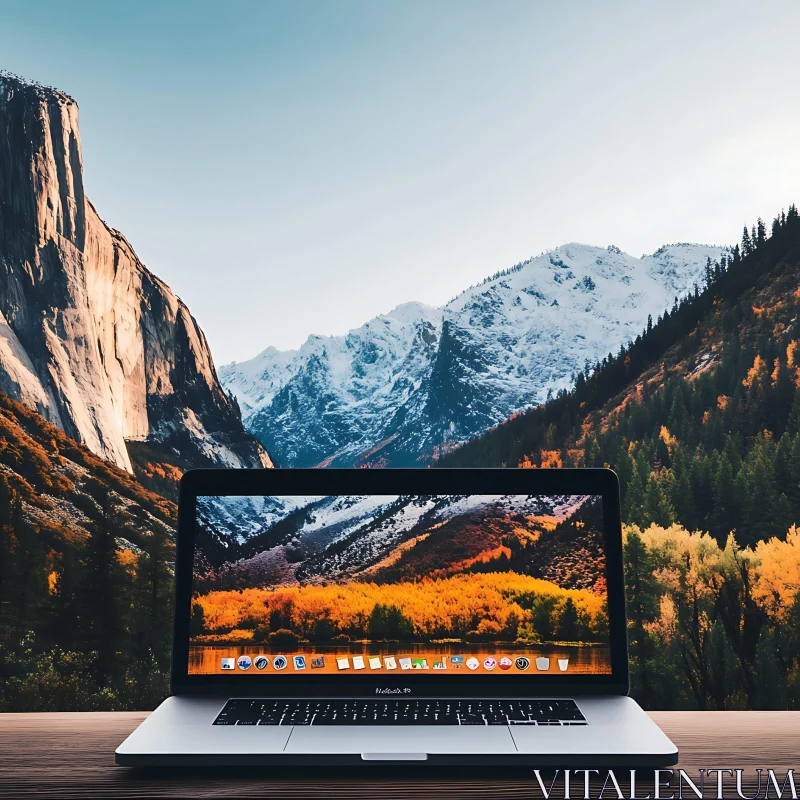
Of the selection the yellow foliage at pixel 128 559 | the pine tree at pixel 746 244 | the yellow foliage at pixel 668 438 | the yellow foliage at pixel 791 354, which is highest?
the pine tree at pixel 746 244

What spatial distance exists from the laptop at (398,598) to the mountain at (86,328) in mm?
4035

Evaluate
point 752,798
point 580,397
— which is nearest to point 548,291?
point 580,397

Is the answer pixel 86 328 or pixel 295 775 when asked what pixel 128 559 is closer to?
pixel 86 328

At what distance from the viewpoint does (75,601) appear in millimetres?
3781

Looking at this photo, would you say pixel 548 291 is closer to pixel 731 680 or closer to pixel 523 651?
pixel 731 680

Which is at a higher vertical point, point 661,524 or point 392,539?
point 392,539

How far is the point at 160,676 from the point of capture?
3.74 meters

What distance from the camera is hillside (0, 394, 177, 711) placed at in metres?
3.68

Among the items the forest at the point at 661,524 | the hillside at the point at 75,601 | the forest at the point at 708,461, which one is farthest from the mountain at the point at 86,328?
the forest at the point at 708,461

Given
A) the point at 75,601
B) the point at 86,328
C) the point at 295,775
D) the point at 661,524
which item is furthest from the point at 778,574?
the point at 86,328

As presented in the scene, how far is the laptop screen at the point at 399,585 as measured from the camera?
1.23 m

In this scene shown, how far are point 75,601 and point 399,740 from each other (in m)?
3.32

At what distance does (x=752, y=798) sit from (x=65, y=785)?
36.0 inches

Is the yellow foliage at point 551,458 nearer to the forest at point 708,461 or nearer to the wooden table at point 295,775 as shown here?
the forest at point 708,461
